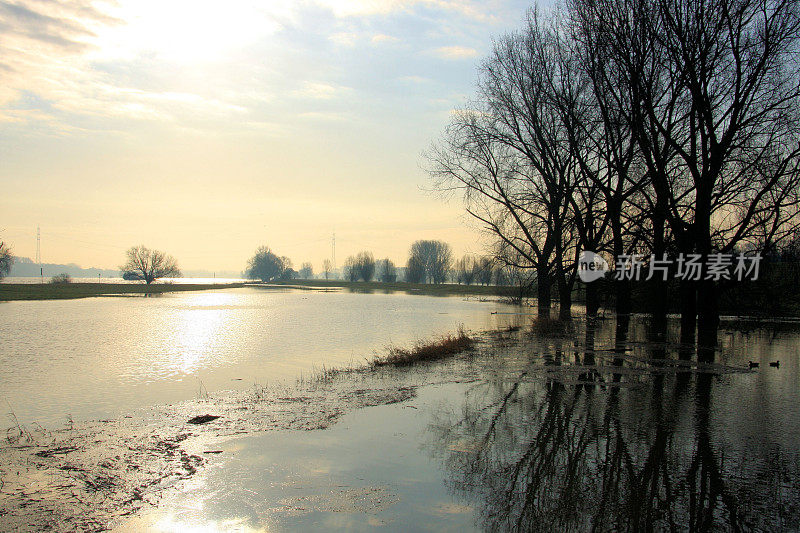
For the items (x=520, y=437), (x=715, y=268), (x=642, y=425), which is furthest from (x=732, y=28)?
(x=520, y=437)

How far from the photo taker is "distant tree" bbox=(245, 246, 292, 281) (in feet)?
616

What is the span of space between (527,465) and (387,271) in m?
152

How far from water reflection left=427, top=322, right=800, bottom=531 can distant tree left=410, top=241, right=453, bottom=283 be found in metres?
142

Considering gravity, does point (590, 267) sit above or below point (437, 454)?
above

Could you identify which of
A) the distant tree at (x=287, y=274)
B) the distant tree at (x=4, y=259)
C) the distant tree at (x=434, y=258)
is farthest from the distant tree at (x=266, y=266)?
the distant tree at (x=4, y=259)

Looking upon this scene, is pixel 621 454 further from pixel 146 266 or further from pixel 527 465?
pixel 146 266

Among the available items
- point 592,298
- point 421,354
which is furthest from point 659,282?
point 421,354

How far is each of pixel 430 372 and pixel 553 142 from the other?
50.8 feet

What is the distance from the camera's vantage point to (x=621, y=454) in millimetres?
7258

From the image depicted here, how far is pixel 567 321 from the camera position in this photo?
2623 cm

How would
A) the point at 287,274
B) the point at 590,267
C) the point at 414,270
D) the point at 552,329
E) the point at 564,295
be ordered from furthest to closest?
the point at 287,274 < the point at 414,270 < the point at 564,295 < the point at 590,267 < the point at 552,329

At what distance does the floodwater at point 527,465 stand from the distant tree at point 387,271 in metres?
142

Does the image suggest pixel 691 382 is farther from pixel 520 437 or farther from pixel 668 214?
pixel 668 214

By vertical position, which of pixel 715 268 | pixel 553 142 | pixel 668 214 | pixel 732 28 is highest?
pixel 732 28
